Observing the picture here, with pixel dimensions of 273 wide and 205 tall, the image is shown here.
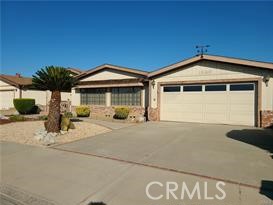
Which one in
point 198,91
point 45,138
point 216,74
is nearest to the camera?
point 45,138

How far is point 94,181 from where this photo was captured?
4527mm

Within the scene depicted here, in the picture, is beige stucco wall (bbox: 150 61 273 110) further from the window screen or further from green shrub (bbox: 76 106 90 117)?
green shrub (bbox: 76 106 90 117)

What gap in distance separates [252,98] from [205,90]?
273cm

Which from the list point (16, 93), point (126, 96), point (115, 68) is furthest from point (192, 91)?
point (16, 93)

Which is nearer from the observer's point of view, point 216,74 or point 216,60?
point 216,60

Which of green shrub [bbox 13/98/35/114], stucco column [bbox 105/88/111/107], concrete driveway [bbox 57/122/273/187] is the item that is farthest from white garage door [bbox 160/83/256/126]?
green shrub [bbox 13/98/35/114]

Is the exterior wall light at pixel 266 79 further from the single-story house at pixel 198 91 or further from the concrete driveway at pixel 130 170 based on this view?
the concrete driveway at pixel 130 170

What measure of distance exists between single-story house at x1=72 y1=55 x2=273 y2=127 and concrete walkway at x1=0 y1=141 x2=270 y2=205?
938 centimetres

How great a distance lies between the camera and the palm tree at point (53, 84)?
33.3ft

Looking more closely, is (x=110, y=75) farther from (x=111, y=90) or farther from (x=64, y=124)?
(x=64, y=124)

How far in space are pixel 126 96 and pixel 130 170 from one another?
12.5 meters

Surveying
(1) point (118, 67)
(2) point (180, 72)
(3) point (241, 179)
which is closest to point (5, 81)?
(1) point (118, 67)

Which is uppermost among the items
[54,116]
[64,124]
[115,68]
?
[115,68]

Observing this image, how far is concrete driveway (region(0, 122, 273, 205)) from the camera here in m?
3.87
